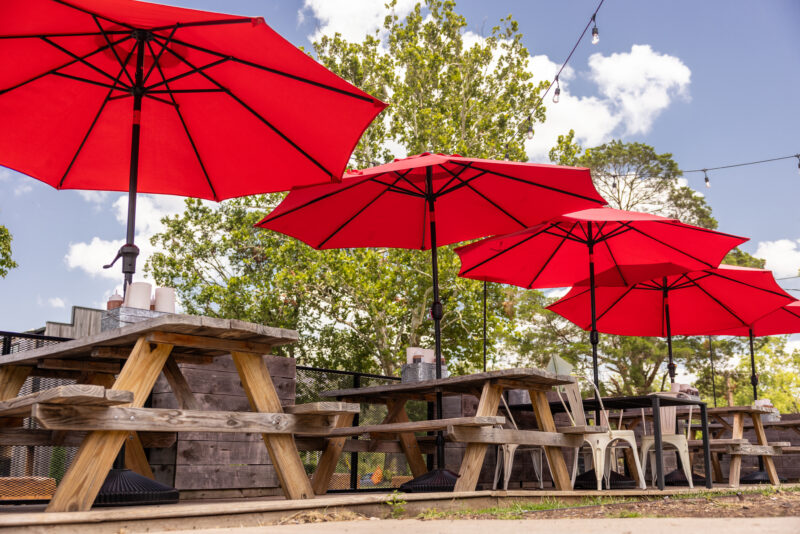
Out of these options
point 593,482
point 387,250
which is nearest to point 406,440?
point 593,482

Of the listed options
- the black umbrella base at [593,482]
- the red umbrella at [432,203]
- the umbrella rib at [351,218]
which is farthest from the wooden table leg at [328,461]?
the black umbrella base at [593,482]

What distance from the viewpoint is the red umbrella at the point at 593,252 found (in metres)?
6.05

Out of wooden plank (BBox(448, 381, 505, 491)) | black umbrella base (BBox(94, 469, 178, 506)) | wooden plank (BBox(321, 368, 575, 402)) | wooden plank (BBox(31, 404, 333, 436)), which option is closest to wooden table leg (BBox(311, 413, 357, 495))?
wooden plank (BBox(321, 368, 575, 402))

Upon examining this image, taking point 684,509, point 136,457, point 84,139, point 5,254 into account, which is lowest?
point 684,509

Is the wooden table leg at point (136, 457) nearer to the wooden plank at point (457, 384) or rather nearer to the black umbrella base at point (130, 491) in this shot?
the black umbrella base at point (130, 491)

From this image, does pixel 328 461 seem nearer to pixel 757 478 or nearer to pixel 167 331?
pixel 167 331

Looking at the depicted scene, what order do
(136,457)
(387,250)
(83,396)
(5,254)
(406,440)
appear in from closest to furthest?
(83,396) → (136,457) → (406,440) → (5,254) → (387,250)

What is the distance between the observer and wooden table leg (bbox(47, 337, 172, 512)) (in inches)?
105

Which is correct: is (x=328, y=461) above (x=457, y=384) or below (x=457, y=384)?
below

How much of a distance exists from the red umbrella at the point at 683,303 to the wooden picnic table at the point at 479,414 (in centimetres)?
310

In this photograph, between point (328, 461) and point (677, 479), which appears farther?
point (677, 479)

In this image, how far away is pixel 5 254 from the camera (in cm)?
1672

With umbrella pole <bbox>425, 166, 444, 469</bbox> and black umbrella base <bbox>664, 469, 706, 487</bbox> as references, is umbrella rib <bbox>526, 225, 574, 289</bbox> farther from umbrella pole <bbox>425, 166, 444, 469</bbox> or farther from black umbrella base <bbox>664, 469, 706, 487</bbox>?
black umbrella base <bbox>664, 469, 706, 487</bbox>

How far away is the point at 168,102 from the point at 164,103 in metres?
0.17
